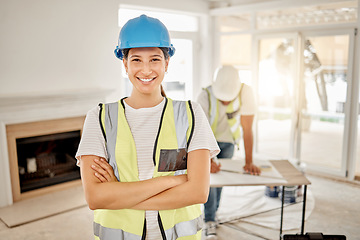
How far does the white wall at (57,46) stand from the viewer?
3688mm

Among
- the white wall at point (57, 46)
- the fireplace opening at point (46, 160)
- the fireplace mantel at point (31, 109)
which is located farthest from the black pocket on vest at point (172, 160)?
the fireplace opening at point (46, 160)

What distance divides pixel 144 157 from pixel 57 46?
323cm

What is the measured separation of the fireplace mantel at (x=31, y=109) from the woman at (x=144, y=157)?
9.13 ft

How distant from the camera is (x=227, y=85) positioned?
2748 mm

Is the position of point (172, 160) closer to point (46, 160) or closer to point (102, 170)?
point (102, 170)

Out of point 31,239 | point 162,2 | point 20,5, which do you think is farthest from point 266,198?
point 20,5

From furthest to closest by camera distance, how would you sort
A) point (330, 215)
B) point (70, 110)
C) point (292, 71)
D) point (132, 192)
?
point (292, 71) → point (70, 110) → point (330, 215) → point (132, 192)

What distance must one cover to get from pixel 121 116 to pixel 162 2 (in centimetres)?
409

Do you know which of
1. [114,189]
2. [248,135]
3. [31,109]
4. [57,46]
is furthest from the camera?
[57,46]

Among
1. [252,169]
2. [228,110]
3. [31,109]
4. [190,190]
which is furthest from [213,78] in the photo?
[31,109]

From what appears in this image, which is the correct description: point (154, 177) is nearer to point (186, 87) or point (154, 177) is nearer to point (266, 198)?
point (266, 198)

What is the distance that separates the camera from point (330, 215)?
3.46m

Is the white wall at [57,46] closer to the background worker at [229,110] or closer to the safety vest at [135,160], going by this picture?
the background worker at [229,110]

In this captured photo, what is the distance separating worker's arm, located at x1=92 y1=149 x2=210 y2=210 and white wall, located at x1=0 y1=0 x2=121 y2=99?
304 centimetres
